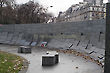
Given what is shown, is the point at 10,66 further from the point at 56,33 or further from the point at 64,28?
the point at 56,33

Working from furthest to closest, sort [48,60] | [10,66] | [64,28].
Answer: [64,28] < [48,60] < [10,66]

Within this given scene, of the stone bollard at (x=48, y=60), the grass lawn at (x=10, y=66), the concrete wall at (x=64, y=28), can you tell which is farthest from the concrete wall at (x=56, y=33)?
the grass lawn at (x=10, y=66)

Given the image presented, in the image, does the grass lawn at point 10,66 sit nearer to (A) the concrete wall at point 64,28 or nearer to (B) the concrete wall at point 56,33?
(B) the concrete wall at point 56,33

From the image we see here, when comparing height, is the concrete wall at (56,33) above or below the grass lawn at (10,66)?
above

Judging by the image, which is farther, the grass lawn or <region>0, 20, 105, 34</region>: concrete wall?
<region>0, 20, 105, 34</region>: concrete wall

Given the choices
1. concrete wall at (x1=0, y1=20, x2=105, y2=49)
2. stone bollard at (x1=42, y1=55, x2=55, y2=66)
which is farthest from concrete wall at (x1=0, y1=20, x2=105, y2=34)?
stone bollard at (x1=42, y1=55, x2=55, y2=66)

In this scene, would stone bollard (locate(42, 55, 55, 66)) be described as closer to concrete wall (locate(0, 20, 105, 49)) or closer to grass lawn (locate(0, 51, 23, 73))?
grass lawn (locate(0, 51, 23, 73))

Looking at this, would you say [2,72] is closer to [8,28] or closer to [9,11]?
[8,28]

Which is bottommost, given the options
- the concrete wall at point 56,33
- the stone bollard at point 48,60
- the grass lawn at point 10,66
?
the grass lawn at point 10,66

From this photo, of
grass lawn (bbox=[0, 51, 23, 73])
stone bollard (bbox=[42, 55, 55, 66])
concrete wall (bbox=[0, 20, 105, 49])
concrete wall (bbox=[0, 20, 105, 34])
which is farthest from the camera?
concrete wall (bbox=[0, 20, 105, 34])

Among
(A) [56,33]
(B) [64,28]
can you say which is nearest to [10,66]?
(B) [64,28]

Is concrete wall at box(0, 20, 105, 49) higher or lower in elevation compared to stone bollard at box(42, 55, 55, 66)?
higher

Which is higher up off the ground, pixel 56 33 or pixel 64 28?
pixel 64 28

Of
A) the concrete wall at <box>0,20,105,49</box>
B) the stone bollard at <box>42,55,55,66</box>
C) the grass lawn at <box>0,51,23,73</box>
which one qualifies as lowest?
the grass lawn at <box>0,51,23,73</box>
